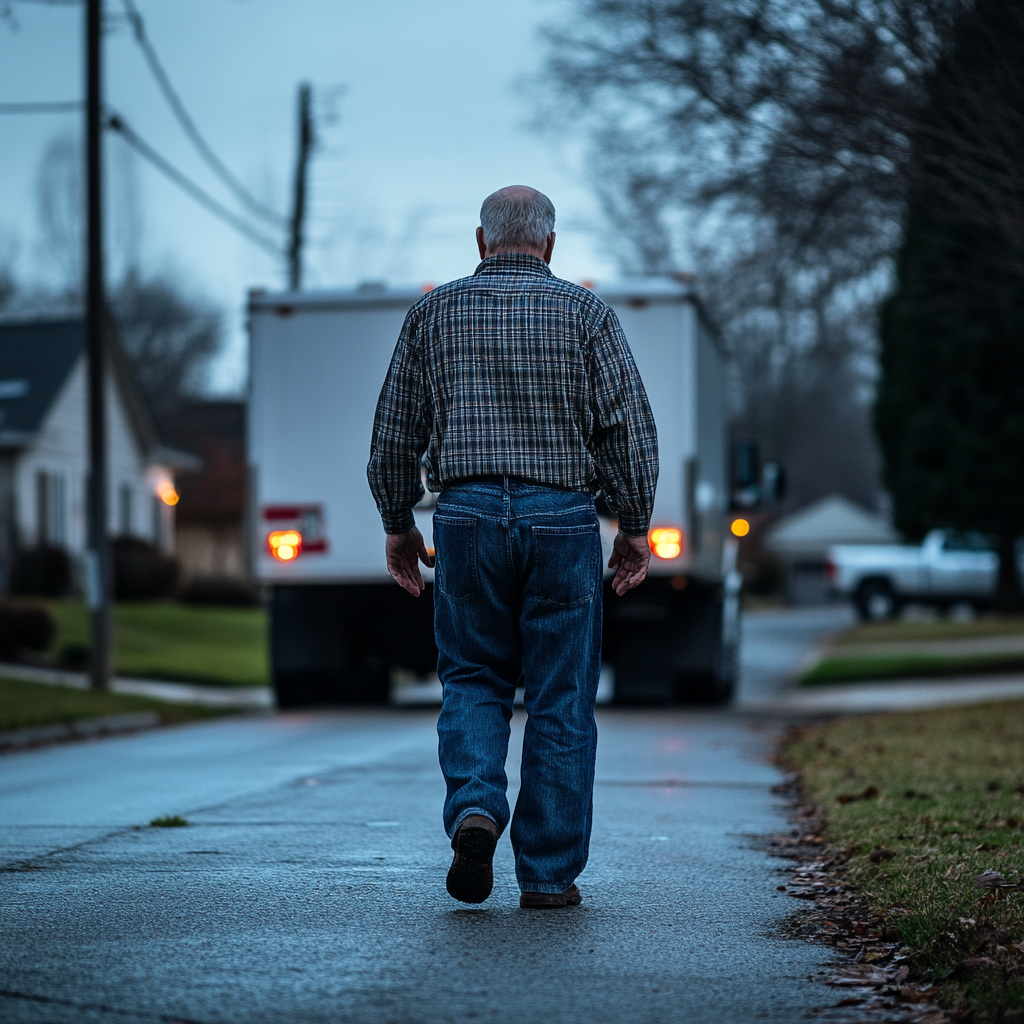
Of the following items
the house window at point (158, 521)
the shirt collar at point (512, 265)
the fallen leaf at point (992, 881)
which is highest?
the shirt collar at point (512, 265)

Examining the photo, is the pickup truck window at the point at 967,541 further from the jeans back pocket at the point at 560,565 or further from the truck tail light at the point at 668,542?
the jeans back pocket at the point at 560,565

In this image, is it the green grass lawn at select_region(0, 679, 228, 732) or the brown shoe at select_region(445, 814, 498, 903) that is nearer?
the brown shoe at select_region(445, 814, 498, 903)

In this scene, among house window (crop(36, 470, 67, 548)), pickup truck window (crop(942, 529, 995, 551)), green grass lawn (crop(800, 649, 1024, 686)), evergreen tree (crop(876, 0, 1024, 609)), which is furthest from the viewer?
house window (crop(36, 470, 67, 548))

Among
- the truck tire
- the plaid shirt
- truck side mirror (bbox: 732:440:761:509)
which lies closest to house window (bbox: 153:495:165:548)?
the truck tire

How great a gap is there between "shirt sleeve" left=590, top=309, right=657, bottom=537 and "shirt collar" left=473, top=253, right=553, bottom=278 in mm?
249

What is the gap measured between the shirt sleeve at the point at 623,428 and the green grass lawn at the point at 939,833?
127 cm

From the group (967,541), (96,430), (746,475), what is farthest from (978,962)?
(967,541)

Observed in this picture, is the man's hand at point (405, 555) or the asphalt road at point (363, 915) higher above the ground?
the man's hand at point (405, 555)

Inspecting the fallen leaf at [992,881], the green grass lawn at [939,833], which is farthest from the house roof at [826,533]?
the fallen leaf at [992,881]

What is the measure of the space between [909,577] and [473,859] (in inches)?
1403

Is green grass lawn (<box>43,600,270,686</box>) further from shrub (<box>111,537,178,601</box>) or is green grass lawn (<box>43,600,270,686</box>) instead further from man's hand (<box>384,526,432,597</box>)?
man's hand (<box>384,526,432,597</box>)

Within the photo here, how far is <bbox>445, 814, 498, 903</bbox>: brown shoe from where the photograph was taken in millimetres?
Answer: 4180

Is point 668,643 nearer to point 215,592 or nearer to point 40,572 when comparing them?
point 40,572

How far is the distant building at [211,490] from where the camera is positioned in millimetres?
47594
